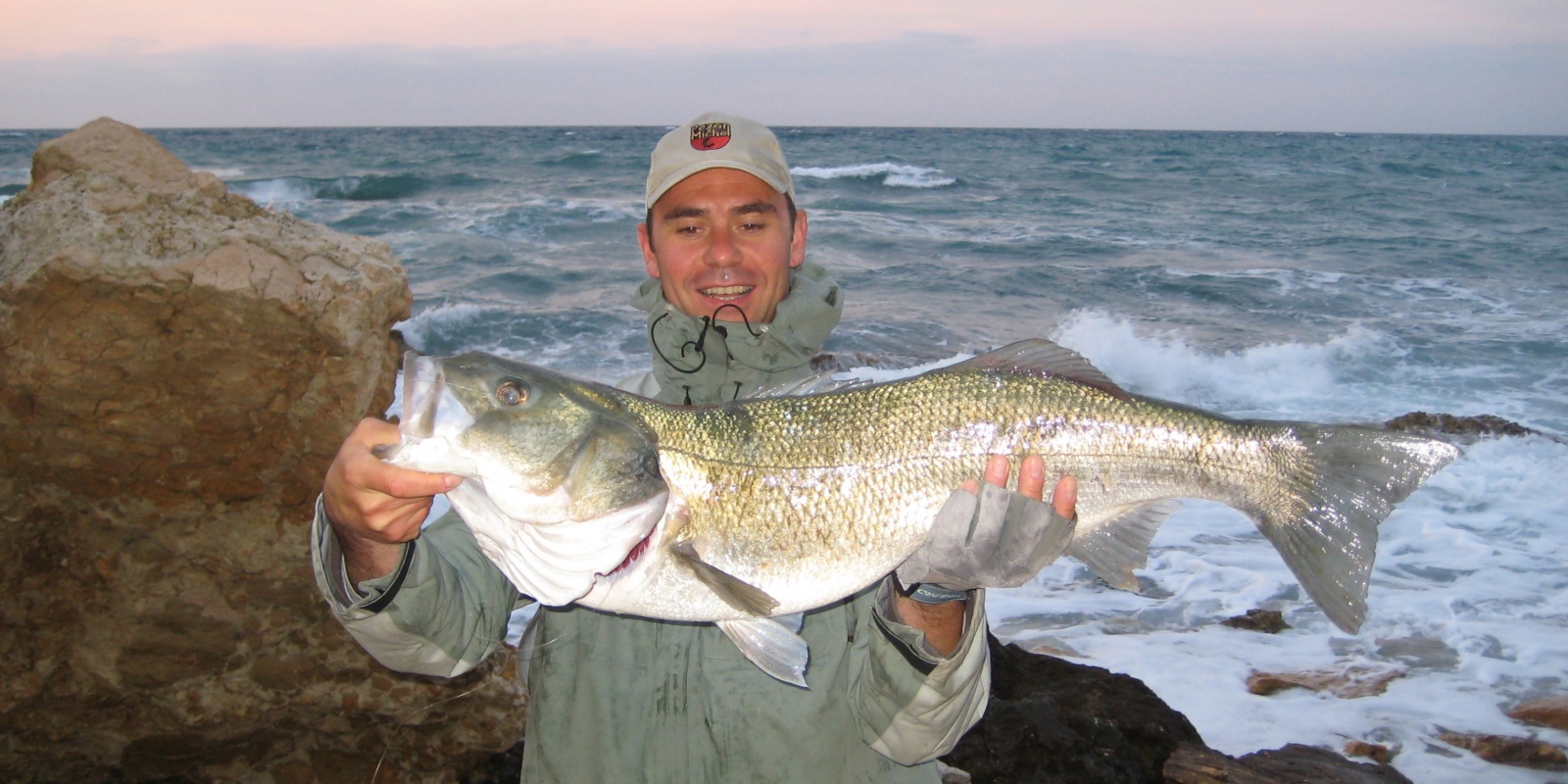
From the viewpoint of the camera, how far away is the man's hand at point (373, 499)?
74.1 inches

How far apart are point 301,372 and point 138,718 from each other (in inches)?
55.0

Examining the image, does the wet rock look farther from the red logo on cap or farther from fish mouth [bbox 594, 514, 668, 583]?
fish mouth [bbox 594, 514, 668, 583]

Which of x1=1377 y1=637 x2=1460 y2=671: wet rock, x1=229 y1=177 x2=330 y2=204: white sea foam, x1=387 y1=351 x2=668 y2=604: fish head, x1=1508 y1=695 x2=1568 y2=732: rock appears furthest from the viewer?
x1=229 y1=177 x2=330 y2=204: white sea foam

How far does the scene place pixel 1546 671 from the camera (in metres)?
5.32

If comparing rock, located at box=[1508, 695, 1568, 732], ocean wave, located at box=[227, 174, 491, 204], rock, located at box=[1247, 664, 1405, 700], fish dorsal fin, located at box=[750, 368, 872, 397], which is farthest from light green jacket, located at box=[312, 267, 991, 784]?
ocean wave, located at box=[227, 174, 491, 204]

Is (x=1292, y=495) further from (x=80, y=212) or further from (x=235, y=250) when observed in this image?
(x=80, y=212)

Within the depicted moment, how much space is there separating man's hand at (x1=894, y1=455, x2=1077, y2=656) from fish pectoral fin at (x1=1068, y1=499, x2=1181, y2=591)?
0.48ft

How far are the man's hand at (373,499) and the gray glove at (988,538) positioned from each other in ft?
3.61

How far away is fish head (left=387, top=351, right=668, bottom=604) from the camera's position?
6.56ft

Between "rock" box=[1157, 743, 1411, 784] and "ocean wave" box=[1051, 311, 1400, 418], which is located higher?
"ocean wave" box=[1051, 311, 1400, 418]

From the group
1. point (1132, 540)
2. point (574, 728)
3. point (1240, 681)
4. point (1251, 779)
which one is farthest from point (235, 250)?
point (1240, 681)

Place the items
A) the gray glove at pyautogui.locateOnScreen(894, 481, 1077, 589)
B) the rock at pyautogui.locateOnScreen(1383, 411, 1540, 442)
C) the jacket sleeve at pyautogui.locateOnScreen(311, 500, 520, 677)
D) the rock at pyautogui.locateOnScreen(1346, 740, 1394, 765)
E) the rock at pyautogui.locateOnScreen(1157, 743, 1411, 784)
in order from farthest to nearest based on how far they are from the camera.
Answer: the rock at pyautogui.locateOnScreen(1383, 411, 1540, 442) → the rock at pyautogui.locateOnScreen(1346, 740, 1394, 765) → the rock at pyautogui.locateOnScreen(1157, 743, 1411, 784) → the gray glove at pyautogui.locateOnScreen(894, 481, 1077, 589) → the jacket sleeve at pyautogui.locateOnScreen(311, 500, 520, 677)

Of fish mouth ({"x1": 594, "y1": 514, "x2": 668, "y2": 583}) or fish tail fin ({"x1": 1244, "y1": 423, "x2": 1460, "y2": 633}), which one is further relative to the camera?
fish tail fin ({"x1": 1244, "y1": 423, "x2": 1460, "y2": 633})

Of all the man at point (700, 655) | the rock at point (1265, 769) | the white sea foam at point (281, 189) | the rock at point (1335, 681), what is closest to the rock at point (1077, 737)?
the rock at point (1265, 769)
